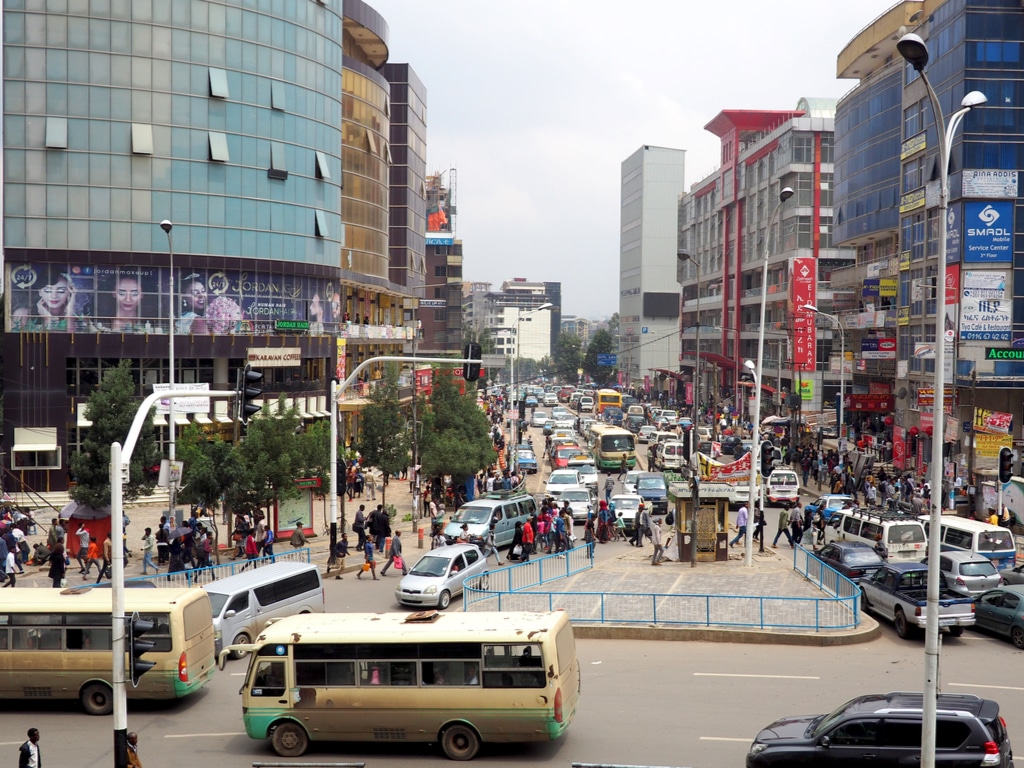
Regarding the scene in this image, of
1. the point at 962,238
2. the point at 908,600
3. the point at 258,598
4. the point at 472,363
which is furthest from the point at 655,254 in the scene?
the point at 258,598

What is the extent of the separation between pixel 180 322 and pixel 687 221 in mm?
84020

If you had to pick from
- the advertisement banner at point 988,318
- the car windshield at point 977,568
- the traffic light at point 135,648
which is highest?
the advertisement banner at point 988,318

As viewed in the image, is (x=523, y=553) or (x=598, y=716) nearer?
(x=598, y=716)

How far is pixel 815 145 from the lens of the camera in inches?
3297

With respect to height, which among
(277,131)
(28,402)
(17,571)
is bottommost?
(17,571)

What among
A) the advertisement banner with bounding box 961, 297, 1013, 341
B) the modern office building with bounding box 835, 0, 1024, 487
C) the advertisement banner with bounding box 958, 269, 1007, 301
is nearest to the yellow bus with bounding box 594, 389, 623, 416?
the modern office building with bounding box 835, 0, 1024, 487

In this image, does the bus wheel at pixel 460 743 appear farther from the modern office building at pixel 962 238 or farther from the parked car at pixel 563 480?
the modern office building at pixel 962 238

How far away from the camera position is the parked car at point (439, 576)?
77.8ft

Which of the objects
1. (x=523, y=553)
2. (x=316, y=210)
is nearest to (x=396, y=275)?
(x=316, y=210)

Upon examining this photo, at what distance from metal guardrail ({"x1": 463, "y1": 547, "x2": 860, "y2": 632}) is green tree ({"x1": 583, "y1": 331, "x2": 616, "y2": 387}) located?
477 feet

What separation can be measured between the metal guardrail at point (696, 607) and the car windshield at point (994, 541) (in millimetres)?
6154

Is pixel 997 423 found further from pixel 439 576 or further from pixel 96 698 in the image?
A: pixel 96 698

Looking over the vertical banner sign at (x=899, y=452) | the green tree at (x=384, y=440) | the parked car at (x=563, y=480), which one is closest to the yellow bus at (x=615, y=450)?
the parked car at (x=563, y=480)

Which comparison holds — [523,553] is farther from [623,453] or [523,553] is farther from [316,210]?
[316,210]
